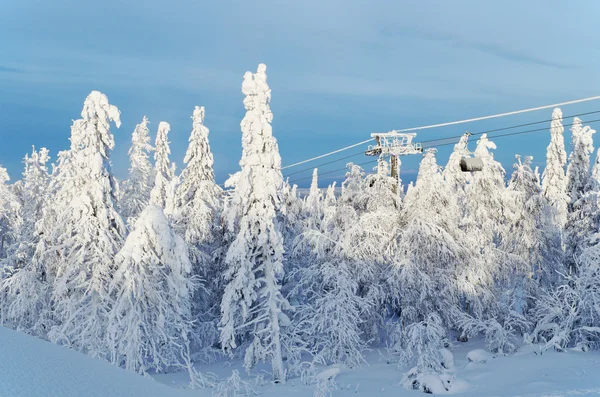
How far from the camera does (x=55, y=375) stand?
13.4 feet

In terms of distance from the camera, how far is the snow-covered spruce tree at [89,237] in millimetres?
19938

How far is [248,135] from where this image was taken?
2055cm

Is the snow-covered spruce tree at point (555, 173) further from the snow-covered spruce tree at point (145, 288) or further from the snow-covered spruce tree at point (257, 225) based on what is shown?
the snow-covered spruce tree at point (145, 288)

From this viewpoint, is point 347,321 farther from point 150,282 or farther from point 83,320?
point 83,320

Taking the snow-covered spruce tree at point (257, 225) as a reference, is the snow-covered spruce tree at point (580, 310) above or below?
below

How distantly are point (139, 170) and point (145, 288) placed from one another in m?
15.2

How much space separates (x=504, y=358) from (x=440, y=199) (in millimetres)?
7552

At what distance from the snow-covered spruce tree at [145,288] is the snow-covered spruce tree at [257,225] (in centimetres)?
227

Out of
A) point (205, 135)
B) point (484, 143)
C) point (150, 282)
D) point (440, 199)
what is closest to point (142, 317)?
point (150, 282)

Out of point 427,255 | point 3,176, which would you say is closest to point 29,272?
point 3,176

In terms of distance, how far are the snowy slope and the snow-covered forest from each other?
1343 centimetres

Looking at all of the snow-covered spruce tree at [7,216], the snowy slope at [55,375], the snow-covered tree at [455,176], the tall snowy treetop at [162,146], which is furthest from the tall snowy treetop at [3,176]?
the snowy slope at [55,375]

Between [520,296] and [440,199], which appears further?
[520,296]

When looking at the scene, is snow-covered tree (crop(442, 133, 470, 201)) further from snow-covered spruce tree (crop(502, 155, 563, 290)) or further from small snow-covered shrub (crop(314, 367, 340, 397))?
small snow-covered shrub (crop(314, 367, 340, 397))
